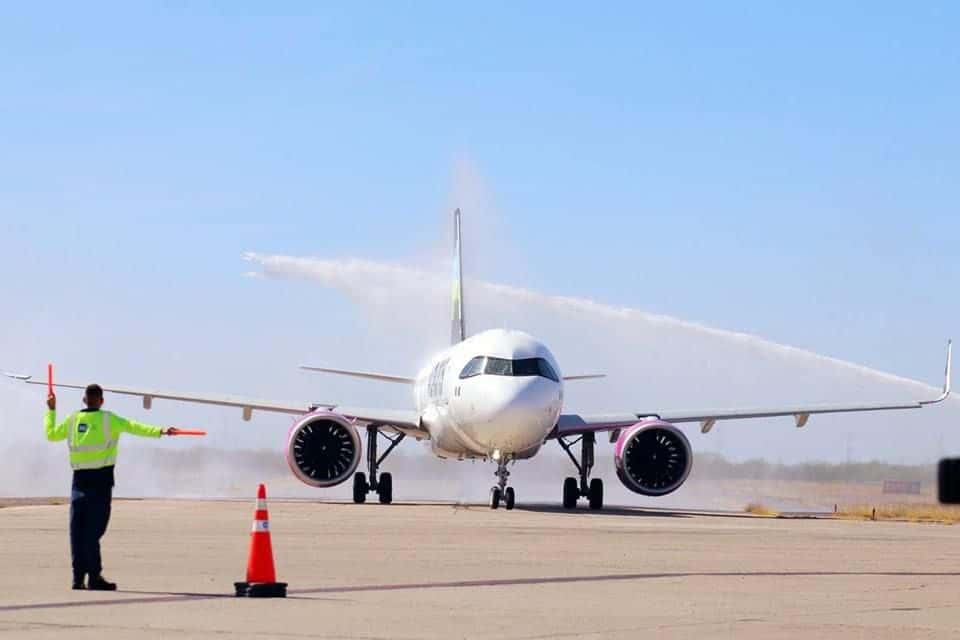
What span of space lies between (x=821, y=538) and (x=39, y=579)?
13.1 meters

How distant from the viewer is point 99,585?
47.7 feet

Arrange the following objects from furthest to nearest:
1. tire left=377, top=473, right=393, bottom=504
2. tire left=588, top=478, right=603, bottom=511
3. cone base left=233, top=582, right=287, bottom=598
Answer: tire left=377, top=473, right=393, bottom=504 < tire left=588, top=478, right=603, bottom=511 < cone base left=233, top=582, right=287, bottom=598

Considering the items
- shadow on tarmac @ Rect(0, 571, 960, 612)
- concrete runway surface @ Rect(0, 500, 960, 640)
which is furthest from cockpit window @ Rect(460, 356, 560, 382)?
shadow on tarmac @ Rect(0, 571, 960, 612)

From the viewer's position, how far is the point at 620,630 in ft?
38.6

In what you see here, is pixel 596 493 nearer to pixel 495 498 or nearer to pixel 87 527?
pixel 495 498

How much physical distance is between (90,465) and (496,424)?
20628 millimetres

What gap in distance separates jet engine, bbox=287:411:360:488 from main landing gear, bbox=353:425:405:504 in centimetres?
156

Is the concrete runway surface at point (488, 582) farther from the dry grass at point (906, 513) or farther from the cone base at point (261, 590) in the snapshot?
the dry grass at point (906, 513)

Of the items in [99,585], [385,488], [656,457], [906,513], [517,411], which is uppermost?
[517,411]

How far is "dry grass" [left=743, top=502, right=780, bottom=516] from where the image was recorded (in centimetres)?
4162

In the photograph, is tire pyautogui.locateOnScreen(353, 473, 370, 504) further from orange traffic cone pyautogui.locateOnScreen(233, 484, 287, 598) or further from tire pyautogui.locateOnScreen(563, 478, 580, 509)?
orange traffic cone pyautogui.locateOnScreen(233, 484, 287, 598)

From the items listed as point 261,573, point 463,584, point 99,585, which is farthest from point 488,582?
point 99,585

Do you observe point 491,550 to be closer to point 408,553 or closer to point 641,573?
point 408,553

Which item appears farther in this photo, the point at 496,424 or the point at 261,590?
the point at 496,424
